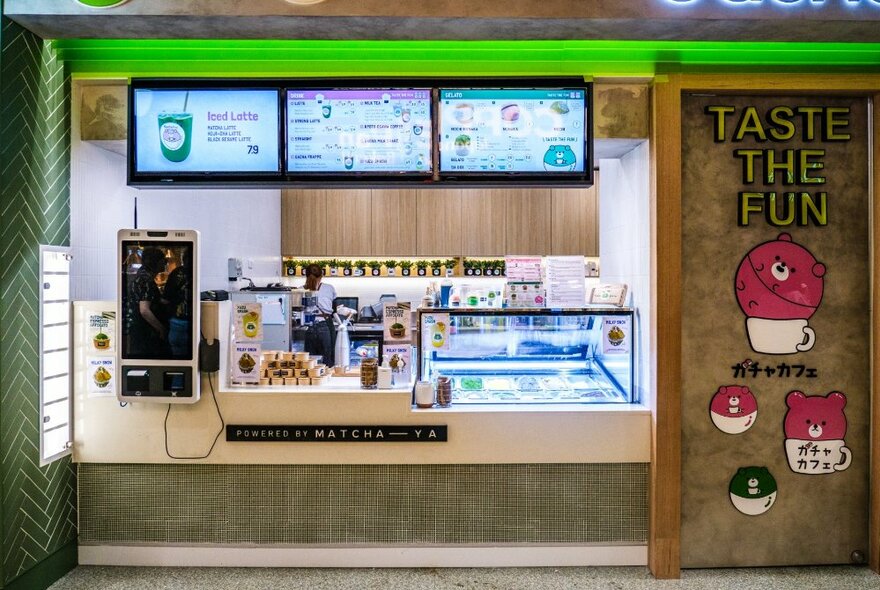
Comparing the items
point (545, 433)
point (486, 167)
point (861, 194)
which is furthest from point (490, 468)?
point (861, 194)

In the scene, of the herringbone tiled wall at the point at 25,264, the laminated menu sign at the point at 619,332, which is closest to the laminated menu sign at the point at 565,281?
the laminated menu sign at the point at 619,332

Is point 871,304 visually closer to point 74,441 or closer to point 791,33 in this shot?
point 791,33

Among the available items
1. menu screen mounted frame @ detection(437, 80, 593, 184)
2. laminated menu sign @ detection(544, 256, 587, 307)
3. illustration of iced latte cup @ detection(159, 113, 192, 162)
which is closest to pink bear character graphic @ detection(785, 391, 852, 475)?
laminated menu sign @ detection(544, 256, 587, 307)

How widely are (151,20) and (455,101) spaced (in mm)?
1557

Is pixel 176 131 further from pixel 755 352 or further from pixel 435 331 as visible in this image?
pixel 755 352

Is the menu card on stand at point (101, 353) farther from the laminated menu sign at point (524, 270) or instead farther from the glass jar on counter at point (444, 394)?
the laminated menu sign at point (524, 270)

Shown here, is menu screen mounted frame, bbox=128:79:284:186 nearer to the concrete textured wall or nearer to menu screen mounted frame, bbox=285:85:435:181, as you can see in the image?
menu screen mounted frame, bbox=285:85:435:181

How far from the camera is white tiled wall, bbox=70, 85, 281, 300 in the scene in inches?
127

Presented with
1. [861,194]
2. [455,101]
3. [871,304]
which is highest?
[455,101]

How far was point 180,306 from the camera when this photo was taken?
3.02 meters

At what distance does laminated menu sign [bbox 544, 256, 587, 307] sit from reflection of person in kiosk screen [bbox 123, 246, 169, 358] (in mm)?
2255

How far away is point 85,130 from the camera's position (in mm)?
3227

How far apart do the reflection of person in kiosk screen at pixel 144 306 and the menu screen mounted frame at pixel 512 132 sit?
5.42ft

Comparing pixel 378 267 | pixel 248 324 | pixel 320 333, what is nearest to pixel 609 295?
pixel 248 324
